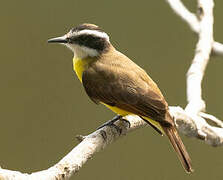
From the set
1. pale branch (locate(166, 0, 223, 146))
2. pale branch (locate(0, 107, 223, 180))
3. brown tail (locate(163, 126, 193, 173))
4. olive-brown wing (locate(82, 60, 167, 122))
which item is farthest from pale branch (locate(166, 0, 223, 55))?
brown tail (locate(163, 126, 193, 173))

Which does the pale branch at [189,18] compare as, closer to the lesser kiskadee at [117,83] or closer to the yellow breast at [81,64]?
the lesser kiskadee at [117,83]

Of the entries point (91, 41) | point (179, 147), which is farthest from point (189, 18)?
point (179, 147)

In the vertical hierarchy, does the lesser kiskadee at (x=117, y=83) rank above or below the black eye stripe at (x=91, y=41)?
below

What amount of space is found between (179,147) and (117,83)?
1.75 ft

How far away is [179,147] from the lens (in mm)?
2828

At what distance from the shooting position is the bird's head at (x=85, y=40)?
3.23 meters

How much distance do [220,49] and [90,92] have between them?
3.94ft

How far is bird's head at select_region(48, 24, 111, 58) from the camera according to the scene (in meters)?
3.23

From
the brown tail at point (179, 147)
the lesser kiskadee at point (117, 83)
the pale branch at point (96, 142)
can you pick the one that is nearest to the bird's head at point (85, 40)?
the lesser kiskadee at point (117, 83)

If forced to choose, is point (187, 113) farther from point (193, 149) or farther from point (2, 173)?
point (193, 149)

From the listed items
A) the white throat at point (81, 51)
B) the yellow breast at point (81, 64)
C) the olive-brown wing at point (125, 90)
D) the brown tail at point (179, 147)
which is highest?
the white throat at point (81, 51)

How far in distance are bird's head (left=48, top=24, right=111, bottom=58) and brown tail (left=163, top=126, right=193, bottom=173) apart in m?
0.74

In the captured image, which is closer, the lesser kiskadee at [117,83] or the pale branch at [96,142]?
the pale branch at [96,142]

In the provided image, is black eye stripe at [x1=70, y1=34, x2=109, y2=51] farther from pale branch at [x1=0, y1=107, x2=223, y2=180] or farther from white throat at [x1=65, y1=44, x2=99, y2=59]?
pale branch at [x1=0, y1=107, x2=223, y2=180]
